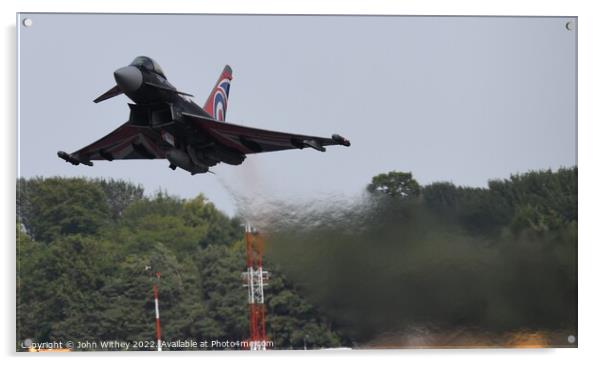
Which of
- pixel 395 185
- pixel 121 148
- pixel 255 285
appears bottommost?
pixel 255 285

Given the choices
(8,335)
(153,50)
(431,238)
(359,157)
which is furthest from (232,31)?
(8,335)

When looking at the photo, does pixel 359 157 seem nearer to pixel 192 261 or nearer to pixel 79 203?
pixel 192 261

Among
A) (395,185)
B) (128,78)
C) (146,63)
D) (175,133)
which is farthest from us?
(395,185)

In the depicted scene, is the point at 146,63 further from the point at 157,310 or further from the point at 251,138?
the point at 157,310

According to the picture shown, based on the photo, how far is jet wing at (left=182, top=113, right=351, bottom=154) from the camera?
67.3 ft

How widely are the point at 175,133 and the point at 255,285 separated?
2961 mm

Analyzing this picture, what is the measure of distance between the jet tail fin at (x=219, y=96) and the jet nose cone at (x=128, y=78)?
7.61ft

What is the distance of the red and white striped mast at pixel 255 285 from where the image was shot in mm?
21297

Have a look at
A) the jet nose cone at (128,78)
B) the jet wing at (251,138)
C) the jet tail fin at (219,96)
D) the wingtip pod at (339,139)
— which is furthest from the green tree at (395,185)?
the jet nose cone at (128,78)


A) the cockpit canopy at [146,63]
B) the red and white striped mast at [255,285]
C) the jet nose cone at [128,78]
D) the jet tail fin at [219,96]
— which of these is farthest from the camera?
the jet tail fin at [219,96]

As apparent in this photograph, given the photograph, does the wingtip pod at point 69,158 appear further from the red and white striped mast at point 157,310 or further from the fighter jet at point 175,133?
the red and white striped mast at point 157,310

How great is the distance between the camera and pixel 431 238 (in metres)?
21.8

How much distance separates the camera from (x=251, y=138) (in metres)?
21.2

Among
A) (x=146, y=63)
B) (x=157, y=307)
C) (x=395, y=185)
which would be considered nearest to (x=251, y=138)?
(x=146, y=63)
